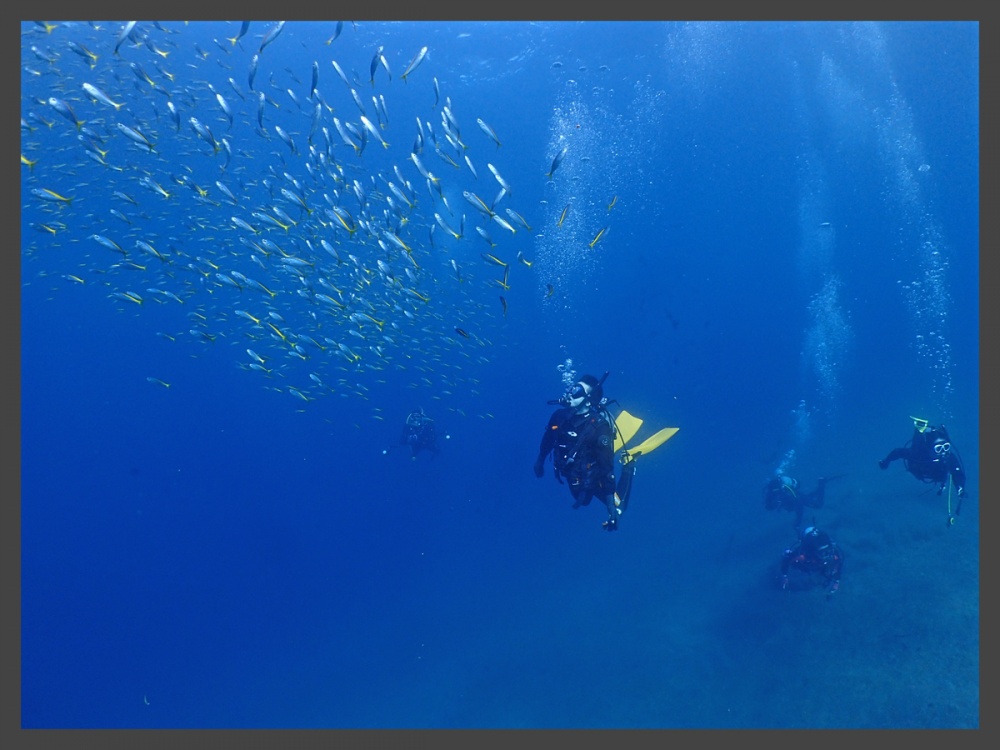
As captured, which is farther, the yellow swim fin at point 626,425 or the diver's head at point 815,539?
the diver's head at point 815,539

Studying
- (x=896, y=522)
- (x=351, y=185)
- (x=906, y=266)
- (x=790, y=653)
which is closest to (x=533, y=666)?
(x=790, y=653)

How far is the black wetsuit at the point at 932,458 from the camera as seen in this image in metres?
8.66

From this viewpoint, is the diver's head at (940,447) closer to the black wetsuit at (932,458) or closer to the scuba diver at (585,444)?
the black wetsuit at (932,458)

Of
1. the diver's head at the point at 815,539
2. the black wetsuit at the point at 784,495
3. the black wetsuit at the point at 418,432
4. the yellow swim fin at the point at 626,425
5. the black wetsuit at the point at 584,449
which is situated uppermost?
the black wetsuit at the point at 418,432

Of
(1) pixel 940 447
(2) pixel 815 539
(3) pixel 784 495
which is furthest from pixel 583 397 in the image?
(3) pixel 784 495

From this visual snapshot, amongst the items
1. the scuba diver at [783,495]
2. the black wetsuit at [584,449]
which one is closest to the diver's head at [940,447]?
the scuba diver at [783,495]

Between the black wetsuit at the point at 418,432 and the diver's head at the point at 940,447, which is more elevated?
the black wetsuit at the point at 418,432

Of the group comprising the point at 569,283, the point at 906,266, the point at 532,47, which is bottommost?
the point at 532,47

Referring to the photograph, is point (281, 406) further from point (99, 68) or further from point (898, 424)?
point (898, 424)

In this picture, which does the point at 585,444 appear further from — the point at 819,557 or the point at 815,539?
the point at 819,557

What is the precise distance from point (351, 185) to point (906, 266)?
317 feet

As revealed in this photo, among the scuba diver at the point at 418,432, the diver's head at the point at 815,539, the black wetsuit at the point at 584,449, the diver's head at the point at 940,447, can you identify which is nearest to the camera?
the black wetsuit at the point at 584,449

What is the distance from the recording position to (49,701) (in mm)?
25125

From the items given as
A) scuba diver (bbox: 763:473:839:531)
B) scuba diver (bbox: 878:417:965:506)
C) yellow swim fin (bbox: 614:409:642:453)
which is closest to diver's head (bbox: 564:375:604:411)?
yellow swim fin (bbox: 614:409:642:453)
